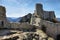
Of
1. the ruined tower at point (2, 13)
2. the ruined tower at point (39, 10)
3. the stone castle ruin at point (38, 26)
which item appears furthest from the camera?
the ruined tower at point (39, 10)

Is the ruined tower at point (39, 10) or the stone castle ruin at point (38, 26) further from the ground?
the ruined tower at point (39, 10)

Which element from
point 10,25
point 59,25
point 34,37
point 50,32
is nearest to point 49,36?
point 50,32

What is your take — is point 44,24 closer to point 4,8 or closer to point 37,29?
point 37,29

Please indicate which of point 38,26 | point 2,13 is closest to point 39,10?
point 38,26

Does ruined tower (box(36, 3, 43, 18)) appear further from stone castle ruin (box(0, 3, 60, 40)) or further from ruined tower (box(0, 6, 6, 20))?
ruined tower (box(0, 6, 6, 20))

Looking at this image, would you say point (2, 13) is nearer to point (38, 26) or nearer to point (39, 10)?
point (38, 26)

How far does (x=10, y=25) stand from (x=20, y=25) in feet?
4.38

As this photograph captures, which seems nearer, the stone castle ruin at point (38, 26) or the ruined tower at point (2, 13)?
the stone castle ruin at point (38, 26)

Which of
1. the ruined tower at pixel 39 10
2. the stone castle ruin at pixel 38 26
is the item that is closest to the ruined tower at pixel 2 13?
the stone castle ruin at pixel 38 26

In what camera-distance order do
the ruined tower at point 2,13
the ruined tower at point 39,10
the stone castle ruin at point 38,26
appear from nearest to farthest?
the stone castle ruin at point 38,26
the ruined tower at point 2,13
the ruined tower at point 39,10

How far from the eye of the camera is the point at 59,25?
22.3 m

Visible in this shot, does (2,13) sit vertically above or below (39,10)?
below

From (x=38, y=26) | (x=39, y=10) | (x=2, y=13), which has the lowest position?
(x=38, y=26)

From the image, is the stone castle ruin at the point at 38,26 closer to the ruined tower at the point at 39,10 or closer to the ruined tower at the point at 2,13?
the ruined tower at the point at 2,13
